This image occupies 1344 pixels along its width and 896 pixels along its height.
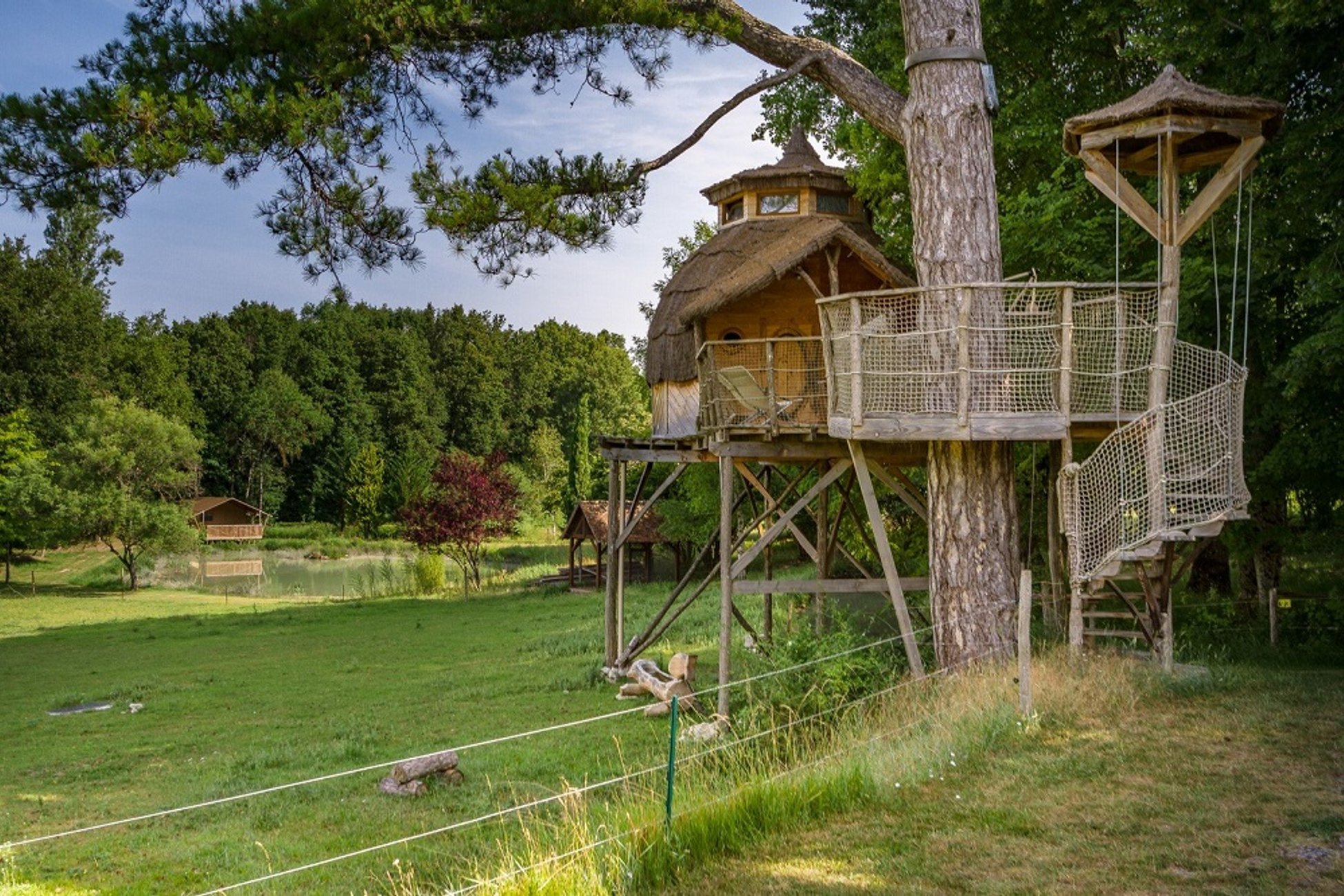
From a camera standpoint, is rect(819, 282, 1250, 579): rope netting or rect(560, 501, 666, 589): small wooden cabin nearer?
rect(819, 282, 1250, 579): rope netting

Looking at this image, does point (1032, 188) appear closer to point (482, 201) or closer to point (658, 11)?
point (658, 11)

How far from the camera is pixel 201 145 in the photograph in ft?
35.2

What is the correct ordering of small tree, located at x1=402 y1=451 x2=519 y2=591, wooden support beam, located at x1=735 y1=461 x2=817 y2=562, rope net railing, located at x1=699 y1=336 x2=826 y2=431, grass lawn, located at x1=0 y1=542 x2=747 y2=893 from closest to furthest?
1. grass lawn, located at x1=0 y1=542 x2=747 y2=893
2. rope net railing, located at x1=699 y1=336 x2=826 y2=431
3. wooden support beam, located at x1=735 y1=461 x2=817 y2=562
4. small tree, located at x1=402 y1=451 x2=519 y2=591

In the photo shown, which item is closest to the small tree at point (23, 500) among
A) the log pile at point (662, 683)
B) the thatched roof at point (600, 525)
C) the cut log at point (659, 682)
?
the thatched roof at point (600, 525)

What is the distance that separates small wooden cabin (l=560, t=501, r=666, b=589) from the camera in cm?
3488

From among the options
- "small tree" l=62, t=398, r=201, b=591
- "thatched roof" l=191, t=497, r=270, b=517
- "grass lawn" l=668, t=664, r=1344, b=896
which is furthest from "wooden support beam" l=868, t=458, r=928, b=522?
"thatched roof" l=191, t=497, r=270, b=517

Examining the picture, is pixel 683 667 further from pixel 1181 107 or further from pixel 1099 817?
pixel 1181 107

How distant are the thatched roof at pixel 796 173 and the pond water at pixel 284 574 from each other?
74.7ft

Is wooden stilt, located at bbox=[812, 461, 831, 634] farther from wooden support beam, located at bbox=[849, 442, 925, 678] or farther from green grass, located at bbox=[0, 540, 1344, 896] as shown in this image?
wooden support beam, located at bbox=[849, 442, 925, 678]

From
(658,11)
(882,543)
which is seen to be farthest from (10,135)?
(882,543)

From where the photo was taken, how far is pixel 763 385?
1480 cm

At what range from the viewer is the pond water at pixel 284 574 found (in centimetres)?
3959

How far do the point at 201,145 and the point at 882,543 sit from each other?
7812 mm

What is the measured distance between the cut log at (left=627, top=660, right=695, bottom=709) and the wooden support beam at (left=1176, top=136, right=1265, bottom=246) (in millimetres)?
6980
